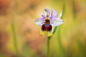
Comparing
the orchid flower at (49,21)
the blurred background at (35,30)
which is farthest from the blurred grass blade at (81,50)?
the orchid flower at (49,21)

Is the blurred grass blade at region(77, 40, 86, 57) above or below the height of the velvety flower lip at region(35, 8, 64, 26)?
below

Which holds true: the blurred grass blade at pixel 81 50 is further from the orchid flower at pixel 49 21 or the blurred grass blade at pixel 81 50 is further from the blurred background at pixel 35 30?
the orchid flower at pixel 49 21

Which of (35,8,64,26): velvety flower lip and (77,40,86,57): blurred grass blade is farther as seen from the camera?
(77,40,86,57): blurred grass blade

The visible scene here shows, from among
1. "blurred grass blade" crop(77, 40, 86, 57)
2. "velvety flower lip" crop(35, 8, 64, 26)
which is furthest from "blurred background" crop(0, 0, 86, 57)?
"velvety flower lip" crop(35, 8, 64, 26)

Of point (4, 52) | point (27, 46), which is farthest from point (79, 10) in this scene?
point (4, 52)

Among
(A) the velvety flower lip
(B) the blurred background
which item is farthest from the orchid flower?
(B) the blurred background

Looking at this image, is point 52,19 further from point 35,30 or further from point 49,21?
point 35,30

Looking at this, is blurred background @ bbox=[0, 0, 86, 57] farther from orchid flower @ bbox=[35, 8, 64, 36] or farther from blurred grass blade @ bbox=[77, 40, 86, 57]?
orchid flower @ bbox=[35, 8, 64, 36]

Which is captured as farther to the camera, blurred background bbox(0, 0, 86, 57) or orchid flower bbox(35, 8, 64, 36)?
blurred background bbox(0, 0, 86, 57)
